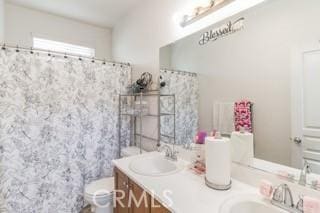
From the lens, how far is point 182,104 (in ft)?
5.68

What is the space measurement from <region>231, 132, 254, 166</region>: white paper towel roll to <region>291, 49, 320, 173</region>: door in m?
0.23

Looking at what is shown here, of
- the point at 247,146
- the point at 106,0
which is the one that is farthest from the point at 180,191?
the point at 106,0

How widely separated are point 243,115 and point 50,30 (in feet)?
8.98

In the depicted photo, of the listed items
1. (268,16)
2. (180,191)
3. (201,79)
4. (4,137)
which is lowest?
(180,191)

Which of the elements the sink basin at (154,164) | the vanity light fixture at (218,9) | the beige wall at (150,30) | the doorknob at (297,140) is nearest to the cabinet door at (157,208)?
the sink basin at (154,164)

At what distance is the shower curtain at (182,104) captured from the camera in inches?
63.6

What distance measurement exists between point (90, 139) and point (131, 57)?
1.20m

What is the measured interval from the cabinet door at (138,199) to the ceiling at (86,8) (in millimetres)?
2138

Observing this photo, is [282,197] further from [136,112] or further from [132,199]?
[136,112]

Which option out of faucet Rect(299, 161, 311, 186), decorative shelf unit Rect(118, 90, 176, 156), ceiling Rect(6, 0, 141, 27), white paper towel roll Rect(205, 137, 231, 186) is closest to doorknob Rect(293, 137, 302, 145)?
faucet Rect(299, 161, 311, 186)

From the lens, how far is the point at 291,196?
920mm

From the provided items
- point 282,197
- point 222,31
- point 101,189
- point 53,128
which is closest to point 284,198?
point 282,197

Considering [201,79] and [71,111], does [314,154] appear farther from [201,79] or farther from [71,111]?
[71,111]

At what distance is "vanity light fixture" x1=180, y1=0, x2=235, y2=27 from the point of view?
54.4 inches
